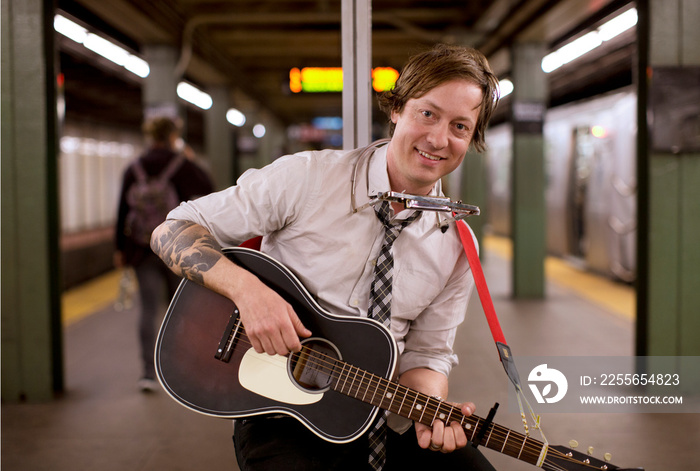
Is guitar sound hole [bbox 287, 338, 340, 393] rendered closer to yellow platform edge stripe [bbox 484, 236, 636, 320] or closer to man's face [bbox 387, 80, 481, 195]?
Result: man's face [bbox 387, 80, 481, 195]

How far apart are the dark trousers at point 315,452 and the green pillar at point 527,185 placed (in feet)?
20.0

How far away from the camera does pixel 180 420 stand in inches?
151

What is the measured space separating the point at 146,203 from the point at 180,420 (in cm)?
144

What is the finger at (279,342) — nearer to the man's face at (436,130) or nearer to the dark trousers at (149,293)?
the man's face at (436,130)

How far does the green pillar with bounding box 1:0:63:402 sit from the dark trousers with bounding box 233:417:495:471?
9.04ft

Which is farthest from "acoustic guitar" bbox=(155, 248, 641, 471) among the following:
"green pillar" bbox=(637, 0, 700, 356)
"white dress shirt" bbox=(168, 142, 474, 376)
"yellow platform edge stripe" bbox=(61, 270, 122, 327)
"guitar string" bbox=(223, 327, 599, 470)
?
"yellow platform edge stripe" bbox=(61, 270, 122, 327)

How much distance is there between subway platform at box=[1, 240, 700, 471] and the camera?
10.8 feet

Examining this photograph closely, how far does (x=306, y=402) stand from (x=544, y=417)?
105 inches

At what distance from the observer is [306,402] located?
1.66 meters

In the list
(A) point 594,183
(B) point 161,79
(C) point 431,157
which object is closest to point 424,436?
(C) point 431,157

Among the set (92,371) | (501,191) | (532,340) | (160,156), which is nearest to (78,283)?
(92,371)

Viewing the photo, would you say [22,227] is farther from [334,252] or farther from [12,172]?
[334,252]

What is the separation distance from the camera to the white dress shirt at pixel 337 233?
1805mm

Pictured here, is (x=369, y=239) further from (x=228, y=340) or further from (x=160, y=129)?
(x=160, y=129)
